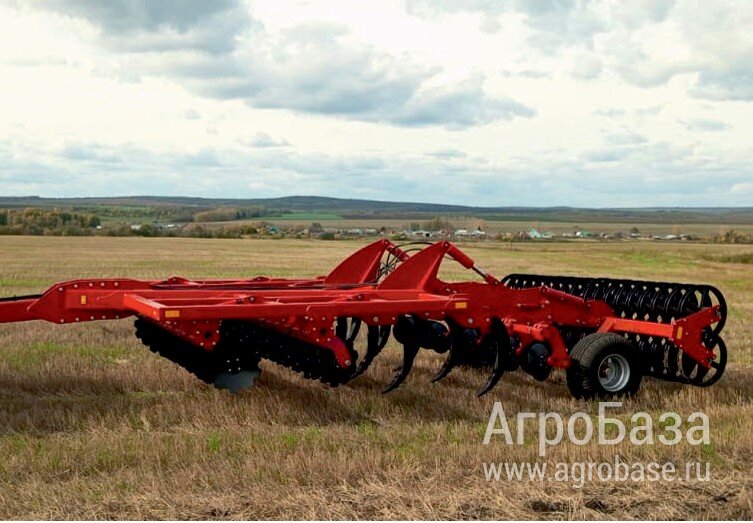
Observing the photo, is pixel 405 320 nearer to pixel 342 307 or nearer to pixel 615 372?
pixel 342 307

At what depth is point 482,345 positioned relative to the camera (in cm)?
794

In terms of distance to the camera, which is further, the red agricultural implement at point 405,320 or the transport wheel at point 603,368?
the transport wheel at point 603,368

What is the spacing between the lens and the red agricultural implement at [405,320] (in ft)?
21.9

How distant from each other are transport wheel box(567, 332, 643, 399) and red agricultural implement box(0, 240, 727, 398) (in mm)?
10

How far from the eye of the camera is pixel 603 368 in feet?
25.2

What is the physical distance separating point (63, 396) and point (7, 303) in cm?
104

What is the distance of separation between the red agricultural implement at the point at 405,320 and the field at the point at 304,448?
0.97 ft

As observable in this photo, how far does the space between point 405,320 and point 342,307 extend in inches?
31.2

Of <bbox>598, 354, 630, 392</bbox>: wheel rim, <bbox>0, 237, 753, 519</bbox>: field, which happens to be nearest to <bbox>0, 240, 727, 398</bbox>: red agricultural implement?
<bbox>598, 354, 630, 392</bbox>: wheel rim

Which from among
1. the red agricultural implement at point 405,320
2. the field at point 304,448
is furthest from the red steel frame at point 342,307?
the field at point 304,448

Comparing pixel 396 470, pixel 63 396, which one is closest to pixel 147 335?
pixel 63 396

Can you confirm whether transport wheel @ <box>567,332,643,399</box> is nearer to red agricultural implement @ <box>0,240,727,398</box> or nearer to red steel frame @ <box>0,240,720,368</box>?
red agricultural implement @ <box>0,240,727,398</box>

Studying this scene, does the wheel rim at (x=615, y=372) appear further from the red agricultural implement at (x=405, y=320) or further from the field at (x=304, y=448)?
the field at (x=304, y=448)

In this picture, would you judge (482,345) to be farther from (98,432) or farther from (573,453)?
(98,432)
